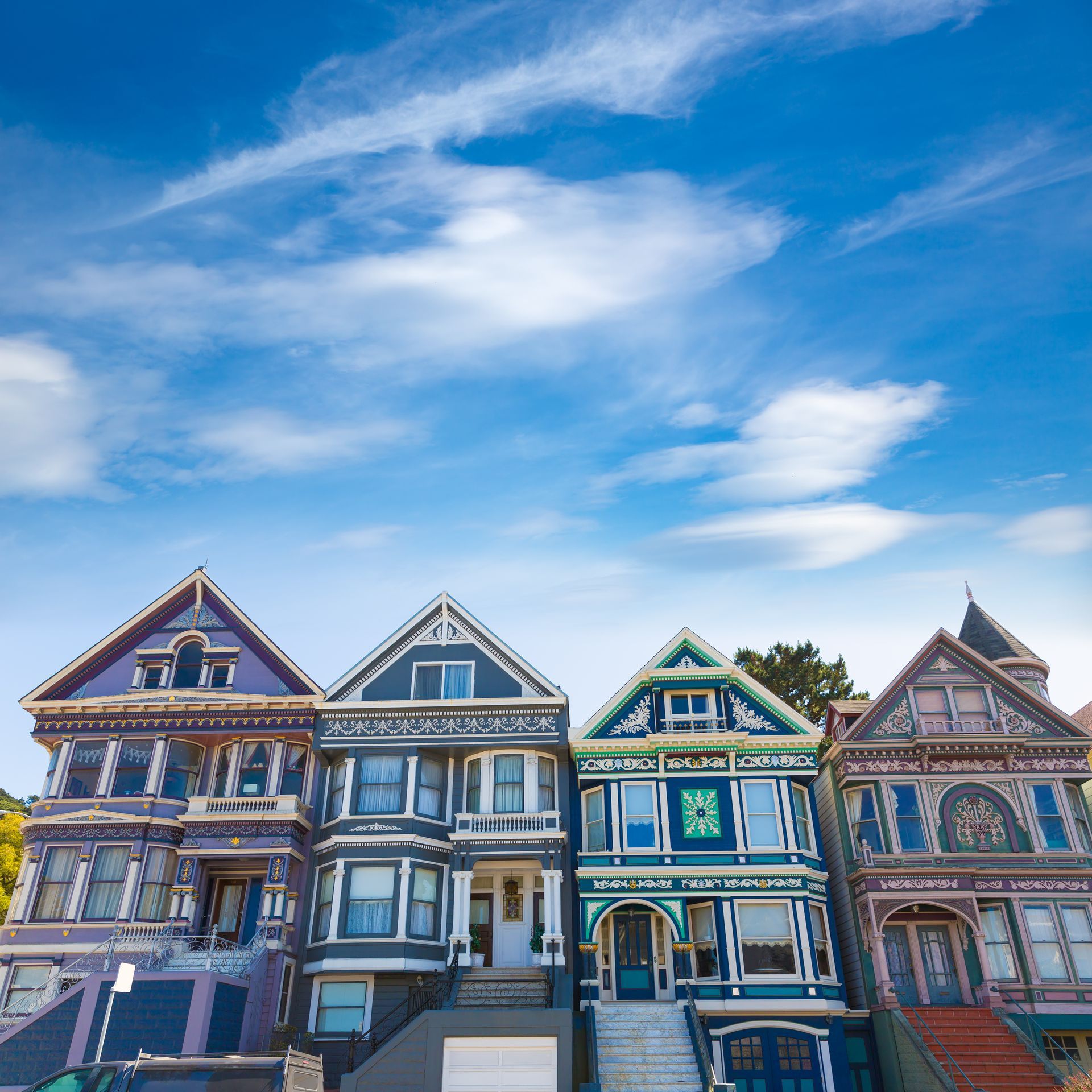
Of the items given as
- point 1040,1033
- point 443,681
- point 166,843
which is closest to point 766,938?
point 1040,1033

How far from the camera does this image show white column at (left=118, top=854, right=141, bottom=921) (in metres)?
28.8

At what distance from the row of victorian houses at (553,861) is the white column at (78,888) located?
15cm

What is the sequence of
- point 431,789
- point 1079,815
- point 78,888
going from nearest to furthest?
point 78,888
point 1079,815
point 431,789

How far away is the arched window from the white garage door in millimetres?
15852

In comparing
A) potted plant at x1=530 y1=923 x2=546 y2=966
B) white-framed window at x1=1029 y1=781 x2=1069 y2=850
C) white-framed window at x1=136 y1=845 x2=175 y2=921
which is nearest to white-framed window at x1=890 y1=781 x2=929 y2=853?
white-framed window at x1=1029 y1=781 x2=1069 y2=850

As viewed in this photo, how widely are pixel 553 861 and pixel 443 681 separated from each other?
703cm

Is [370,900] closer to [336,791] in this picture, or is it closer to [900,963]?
[336,791]

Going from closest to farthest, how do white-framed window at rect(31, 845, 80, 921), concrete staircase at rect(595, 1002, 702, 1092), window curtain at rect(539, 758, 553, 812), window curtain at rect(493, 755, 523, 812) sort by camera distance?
concrete staircase at rect(595, 1002, 702, 1092) → white-framed window at rect(31, 845, 80, 921) → window curtain at rect(493, 755, 523, 812) → window curtain at rect(539, 758, 553, 812)

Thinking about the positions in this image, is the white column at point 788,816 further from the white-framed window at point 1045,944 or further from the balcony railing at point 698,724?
the white-framed window at point 1045,944

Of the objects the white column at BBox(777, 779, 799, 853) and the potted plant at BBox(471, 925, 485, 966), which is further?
the white column at BBox(777, 779, 799, 853)

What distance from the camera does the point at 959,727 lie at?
31438mm

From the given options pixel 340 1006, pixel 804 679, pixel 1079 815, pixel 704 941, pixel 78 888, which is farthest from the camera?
pixel 804 679

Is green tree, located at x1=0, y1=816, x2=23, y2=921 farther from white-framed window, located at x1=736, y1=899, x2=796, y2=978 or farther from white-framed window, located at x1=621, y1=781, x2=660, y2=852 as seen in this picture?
white-framed window, located at x1=736, y1=899, x2=796, y2=978

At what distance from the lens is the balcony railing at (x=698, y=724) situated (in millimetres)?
31016
